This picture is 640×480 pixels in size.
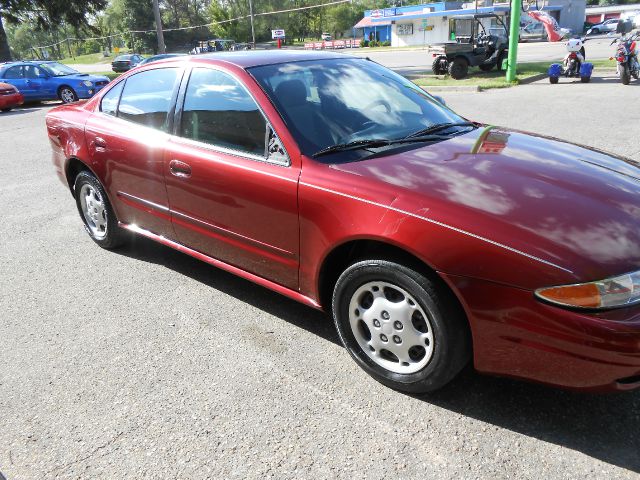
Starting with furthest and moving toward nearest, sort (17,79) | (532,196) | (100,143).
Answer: (17,79) → (100,143) → (532,196)

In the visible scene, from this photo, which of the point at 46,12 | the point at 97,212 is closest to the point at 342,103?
the point at 97,212

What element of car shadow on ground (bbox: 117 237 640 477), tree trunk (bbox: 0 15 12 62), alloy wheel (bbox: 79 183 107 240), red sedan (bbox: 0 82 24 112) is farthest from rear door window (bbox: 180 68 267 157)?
tree trunk (bbox: 0 15 12 62)

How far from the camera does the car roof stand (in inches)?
132

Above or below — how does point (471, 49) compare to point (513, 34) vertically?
below

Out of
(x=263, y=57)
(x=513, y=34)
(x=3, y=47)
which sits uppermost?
(x=3, y=47)

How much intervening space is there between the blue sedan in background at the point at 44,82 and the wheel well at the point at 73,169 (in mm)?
15028

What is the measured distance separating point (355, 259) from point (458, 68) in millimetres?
16424

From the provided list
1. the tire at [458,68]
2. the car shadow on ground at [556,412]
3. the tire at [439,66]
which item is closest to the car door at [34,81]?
the tire at [439,66]

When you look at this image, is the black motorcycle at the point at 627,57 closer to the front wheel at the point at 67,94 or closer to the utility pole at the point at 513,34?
the utility pole at the point at 513,34

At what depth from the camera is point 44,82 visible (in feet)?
58.5

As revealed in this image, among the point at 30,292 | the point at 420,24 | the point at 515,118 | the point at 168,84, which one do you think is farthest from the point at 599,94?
the point at 420,24

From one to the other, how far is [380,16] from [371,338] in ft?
206

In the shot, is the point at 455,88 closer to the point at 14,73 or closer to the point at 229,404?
the point at 229,404

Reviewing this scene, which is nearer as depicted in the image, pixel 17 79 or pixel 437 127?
pixel 437 127
